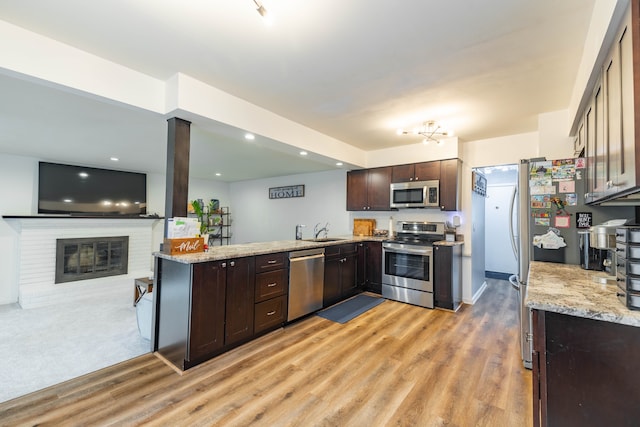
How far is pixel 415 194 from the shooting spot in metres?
4.36

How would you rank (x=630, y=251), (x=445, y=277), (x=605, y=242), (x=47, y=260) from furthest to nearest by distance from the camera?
(x=47, y=260), (x=445, y=277), (x=605, y=242), (x=630, y=251)

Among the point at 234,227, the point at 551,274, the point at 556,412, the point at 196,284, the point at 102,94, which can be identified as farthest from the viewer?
the point at 234,227

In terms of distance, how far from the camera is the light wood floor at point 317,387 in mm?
1787

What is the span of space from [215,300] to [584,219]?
3100mm

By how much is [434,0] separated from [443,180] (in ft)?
9.57

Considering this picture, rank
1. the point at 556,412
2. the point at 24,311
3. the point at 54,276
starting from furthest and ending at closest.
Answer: the point at 54,276
the point at 24,311
the point at 556,412

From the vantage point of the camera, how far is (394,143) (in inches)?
177

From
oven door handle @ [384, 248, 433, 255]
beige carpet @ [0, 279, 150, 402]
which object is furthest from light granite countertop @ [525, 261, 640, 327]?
beige carpet @ [0, 279, 150, 402]

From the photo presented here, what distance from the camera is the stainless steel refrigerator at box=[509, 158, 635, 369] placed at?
2.18 metres

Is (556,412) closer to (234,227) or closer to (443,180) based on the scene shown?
(443,180)

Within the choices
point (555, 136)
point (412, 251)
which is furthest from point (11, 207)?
point (555, 136)

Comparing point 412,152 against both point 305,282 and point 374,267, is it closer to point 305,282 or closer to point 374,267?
point 374,267

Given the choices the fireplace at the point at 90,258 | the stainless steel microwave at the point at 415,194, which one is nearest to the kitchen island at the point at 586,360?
the stainless steel microwave at the point at 415,194

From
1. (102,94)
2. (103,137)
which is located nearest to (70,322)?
(103,137)
